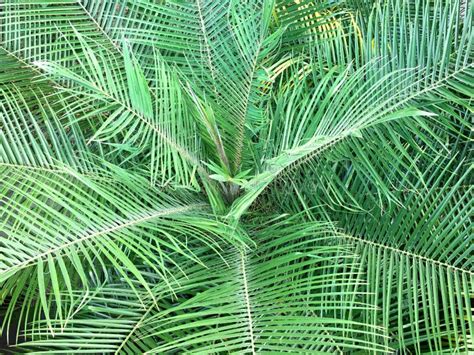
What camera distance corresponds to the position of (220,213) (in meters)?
0.68

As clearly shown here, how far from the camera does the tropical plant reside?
1.89ft

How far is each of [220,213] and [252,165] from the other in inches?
4.0

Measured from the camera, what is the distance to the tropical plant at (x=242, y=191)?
58cm

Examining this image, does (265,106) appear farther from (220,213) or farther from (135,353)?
(135,353)

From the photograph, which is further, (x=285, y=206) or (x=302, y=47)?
(x=302, y=47)

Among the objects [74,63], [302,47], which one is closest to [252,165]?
[302,47]

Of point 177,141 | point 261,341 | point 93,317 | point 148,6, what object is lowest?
point 93,317

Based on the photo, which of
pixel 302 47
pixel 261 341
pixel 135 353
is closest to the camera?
pixel 261 341

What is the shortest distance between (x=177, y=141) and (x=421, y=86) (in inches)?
13.8

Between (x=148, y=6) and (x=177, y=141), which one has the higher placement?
(x=148, y=6)

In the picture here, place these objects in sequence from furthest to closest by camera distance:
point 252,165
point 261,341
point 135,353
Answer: point 252,165 → point 135,353 → point 261,341

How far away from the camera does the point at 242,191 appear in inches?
29.9

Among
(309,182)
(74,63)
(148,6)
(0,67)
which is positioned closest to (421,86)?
(309,182)

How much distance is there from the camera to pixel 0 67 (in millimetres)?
810
